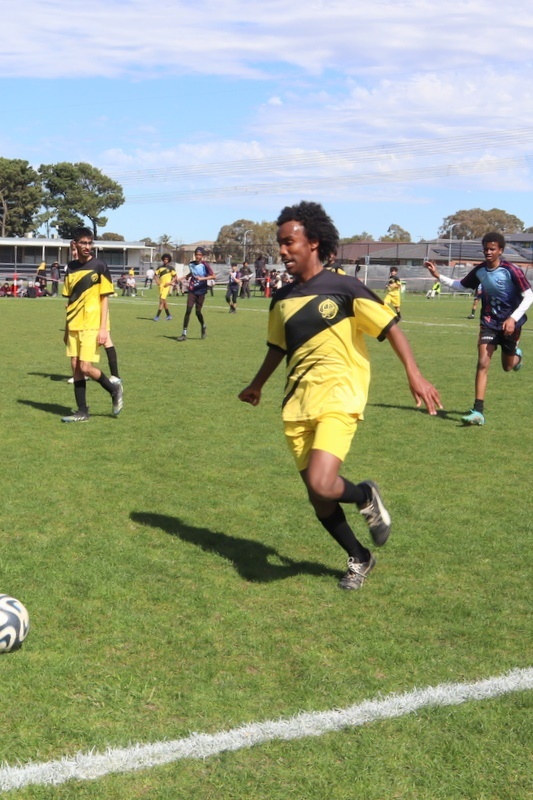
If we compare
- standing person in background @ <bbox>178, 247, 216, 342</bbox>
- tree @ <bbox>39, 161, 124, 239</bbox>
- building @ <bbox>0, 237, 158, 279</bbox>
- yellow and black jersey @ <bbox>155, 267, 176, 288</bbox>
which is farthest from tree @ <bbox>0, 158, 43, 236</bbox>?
standing person in background @ <bbox>178, 247, 216, 342</bbox>

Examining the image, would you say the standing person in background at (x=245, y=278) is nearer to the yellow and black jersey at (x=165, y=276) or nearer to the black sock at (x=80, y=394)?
the yellow and black jersey at (x=165, y=276)

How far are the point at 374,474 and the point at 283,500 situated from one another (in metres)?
1.26

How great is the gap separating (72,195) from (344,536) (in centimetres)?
10464

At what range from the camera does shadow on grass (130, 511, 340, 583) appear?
17.8ft

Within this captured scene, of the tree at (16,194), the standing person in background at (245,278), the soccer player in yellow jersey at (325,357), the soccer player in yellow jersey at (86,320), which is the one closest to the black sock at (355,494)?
the soccer player in yellow jersey at (325,357)

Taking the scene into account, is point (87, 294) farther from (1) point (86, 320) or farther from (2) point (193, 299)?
(2) point (193, 299)

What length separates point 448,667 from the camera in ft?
13.7

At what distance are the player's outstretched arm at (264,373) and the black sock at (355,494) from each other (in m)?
0.79

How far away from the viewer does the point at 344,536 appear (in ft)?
17.4

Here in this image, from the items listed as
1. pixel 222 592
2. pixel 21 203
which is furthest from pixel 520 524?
pixel 21 203

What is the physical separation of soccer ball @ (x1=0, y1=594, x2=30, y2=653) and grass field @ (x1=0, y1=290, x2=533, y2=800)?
0.07 meters

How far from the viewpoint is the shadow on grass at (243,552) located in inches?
214

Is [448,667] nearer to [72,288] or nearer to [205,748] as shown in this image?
[205,748]

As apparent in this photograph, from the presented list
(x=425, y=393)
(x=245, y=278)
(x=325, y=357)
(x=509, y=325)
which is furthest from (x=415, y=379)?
(x=245, y=278)
